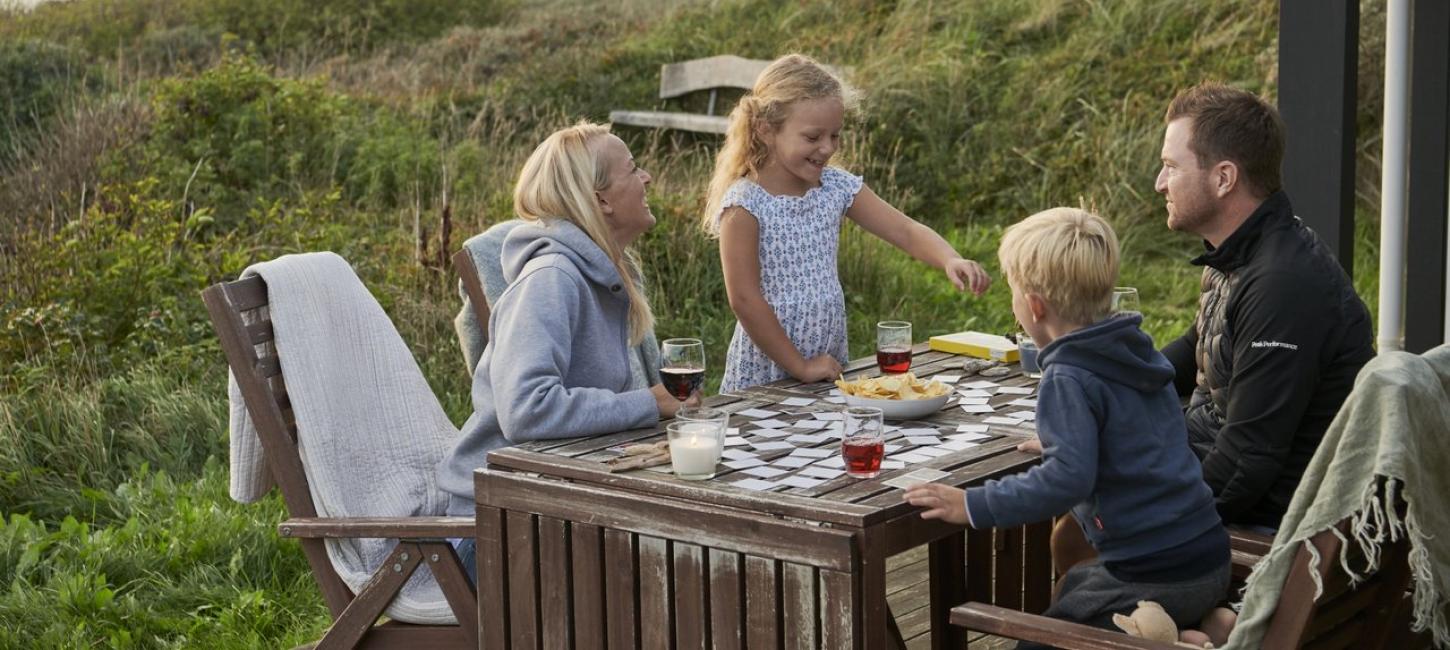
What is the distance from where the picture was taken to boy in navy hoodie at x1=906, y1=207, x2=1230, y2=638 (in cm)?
282

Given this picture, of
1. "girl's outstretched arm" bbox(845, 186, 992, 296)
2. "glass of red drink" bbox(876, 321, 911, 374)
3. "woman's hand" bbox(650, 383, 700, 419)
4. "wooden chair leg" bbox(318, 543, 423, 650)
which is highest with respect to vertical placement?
"girl's outstretched arm" bbox(845, 186, 992, 296)

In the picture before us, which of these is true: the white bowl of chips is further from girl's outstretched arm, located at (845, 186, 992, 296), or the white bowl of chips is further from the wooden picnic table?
girl's outstretched arm, located at (845, 186, 992, 296)

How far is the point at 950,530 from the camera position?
9.78 ft

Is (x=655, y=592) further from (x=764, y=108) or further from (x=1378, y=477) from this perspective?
(x=764, y=108)

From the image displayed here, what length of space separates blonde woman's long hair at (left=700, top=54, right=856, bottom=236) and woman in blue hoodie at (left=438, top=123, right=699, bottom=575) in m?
0.64

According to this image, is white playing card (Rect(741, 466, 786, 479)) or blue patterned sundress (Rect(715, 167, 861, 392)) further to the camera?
blue patterned sundress (Rect(715, 167, 861, 392))

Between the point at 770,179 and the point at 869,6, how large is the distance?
10.1 metres

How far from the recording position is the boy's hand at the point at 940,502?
2822mm

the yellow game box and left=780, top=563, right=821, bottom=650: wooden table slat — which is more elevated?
the yellow game box

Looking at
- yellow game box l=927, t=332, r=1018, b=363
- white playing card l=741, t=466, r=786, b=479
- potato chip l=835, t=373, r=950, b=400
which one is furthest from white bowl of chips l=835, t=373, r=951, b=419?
yellow game box l=927, t=332, r=1018, b=363

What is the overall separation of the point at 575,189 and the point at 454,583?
0.90 m

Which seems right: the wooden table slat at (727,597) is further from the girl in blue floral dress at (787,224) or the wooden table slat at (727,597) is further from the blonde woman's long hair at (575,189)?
the girl in blue floral dress at (787,224)

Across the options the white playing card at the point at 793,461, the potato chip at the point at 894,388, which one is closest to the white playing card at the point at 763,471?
the white playing card at the point at 793,461

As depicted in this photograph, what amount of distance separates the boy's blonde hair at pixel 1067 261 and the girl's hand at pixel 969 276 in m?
1.25
